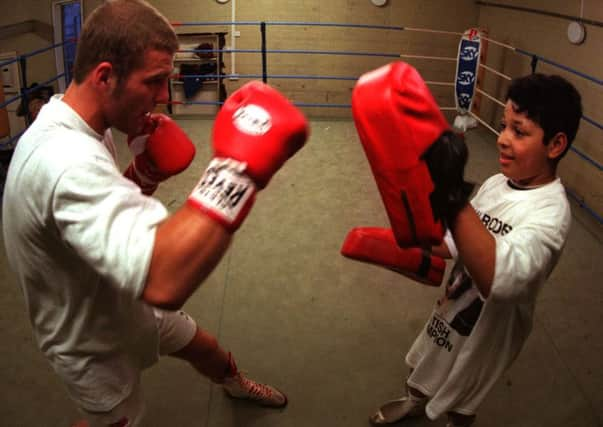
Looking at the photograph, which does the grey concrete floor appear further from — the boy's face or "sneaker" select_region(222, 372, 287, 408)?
the boy's face

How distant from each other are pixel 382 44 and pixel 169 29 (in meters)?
4.52

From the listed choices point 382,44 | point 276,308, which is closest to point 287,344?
point 276,308

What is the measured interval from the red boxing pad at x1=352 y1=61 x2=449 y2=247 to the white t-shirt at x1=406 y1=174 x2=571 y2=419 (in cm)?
20

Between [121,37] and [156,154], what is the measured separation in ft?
1.62

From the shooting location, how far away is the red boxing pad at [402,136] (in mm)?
774

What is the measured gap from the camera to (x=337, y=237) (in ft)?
8.84

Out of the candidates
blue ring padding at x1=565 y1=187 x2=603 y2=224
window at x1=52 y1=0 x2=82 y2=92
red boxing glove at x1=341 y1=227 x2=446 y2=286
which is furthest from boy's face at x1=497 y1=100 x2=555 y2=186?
window at x1=52 y1=0 x2=82 y2=92

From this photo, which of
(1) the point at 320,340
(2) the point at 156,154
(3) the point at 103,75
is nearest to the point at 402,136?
(3) the point at 103,75

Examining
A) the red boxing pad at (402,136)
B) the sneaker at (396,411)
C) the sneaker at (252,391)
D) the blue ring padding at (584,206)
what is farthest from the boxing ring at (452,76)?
the sneaker at (396,411)

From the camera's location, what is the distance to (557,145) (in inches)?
41.8

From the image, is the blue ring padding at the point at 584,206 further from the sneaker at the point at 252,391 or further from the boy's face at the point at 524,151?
the sneaker at the point at 252,391

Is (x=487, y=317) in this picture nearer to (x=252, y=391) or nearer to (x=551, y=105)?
(x=551, y=105)

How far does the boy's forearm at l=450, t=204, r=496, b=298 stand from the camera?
0.79m

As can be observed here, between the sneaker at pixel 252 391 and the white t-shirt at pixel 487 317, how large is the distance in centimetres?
52
